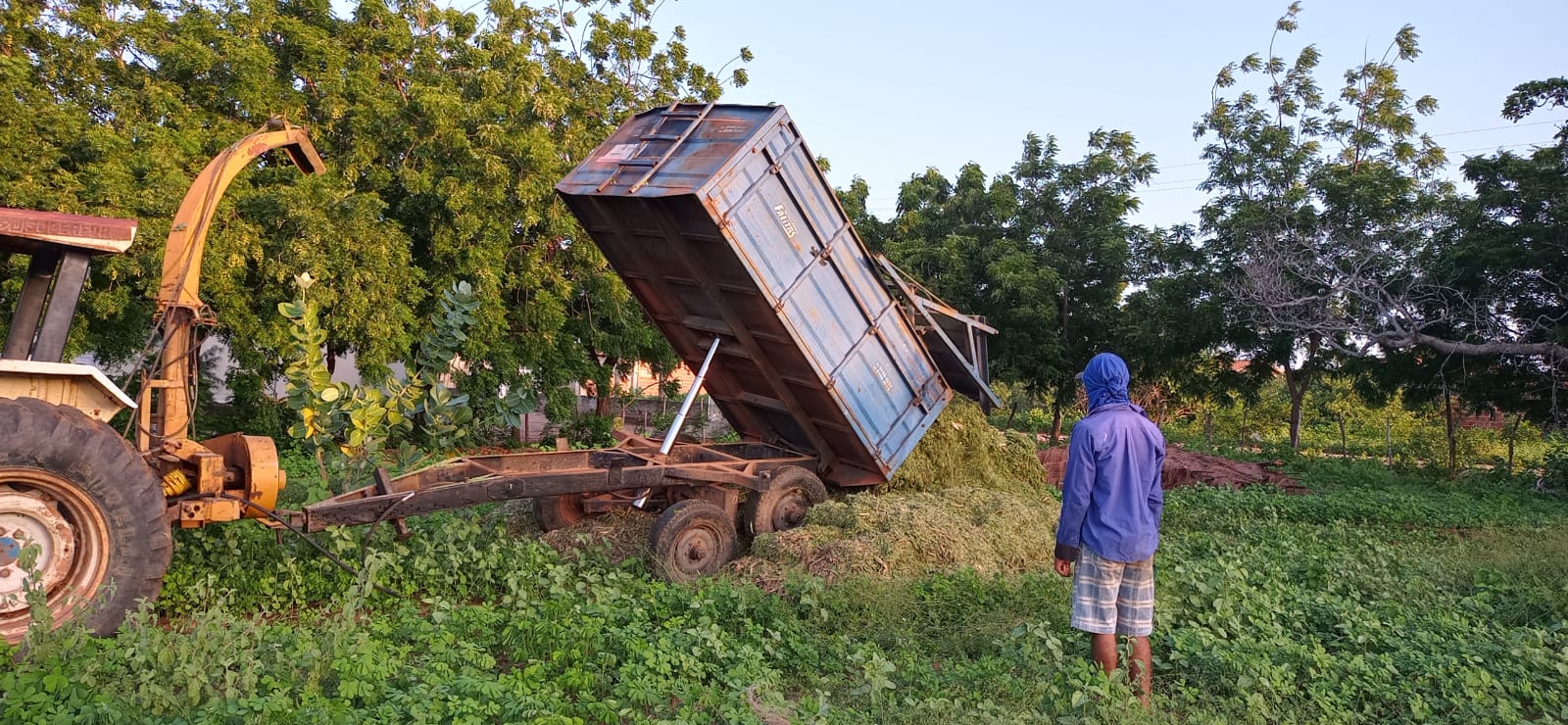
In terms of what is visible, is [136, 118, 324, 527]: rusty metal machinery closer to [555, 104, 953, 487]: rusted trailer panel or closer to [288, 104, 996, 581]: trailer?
[288, 104, 996, 581]: trailer

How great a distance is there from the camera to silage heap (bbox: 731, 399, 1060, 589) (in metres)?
7.14

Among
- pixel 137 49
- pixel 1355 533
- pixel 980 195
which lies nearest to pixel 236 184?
pixel 137 49

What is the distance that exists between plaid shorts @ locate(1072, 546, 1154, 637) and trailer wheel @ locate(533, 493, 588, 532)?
475 cm

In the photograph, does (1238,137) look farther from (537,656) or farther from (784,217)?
(537,656)

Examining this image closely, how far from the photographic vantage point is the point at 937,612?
20.3ft

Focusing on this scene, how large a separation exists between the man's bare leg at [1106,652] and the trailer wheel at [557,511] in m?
4.83

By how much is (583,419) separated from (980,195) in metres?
9.74

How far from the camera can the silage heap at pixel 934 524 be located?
7.14m

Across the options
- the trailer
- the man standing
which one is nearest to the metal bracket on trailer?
the trailer

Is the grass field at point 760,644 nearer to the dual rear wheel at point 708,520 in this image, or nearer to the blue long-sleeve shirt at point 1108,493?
the dual rear wheel at point 708,520

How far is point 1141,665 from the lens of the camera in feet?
15.6

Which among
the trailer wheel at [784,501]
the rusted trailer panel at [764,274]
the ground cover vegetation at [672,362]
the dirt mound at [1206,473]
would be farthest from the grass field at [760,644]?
the dirt mound at [1206,473]

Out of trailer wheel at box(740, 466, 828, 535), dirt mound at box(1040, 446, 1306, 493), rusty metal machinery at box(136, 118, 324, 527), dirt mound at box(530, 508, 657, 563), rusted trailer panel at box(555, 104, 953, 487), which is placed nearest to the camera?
rusty metal machinery at box(136, 118, 324, 527)

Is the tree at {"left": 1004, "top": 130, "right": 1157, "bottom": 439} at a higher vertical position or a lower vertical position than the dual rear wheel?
higher
